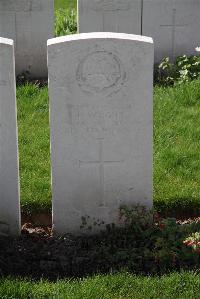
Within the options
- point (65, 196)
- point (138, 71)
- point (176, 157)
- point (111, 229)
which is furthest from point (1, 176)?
point (176, 157)

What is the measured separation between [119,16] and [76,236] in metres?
4.63

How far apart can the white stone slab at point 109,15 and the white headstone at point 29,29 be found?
1.40ft

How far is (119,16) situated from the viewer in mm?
8633

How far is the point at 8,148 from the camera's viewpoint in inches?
176

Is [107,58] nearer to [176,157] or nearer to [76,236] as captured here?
[76,236]

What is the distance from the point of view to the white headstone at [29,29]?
8506mm

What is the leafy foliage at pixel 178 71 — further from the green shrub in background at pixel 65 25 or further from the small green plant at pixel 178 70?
the green shrub in background at pixel 65 25

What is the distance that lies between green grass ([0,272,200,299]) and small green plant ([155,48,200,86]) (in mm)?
→ 4157

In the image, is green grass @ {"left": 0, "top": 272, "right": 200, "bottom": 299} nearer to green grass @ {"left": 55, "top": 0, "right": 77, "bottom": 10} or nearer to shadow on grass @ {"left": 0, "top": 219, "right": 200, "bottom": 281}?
shadow on grass @ {"left": 0, "top": 219, "right": 200, "bottom": 281}

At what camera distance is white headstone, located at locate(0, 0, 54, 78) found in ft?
27.9

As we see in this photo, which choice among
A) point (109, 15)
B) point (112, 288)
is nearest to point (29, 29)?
point (109, 15)

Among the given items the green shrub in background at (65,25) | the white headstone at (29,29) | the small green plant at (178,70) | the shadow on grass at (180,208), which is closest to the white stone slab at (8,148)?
the shadow on grass at (180,208)

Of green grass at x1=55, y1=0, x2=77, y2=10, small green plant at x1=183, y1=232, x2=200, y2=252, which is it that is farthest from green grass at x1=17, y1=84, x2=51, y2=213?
green grass at x1=55, y1=0, x2=77, y2=10

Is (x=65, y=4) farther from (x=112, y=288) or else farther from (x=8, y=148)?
(x=112, y=288)
